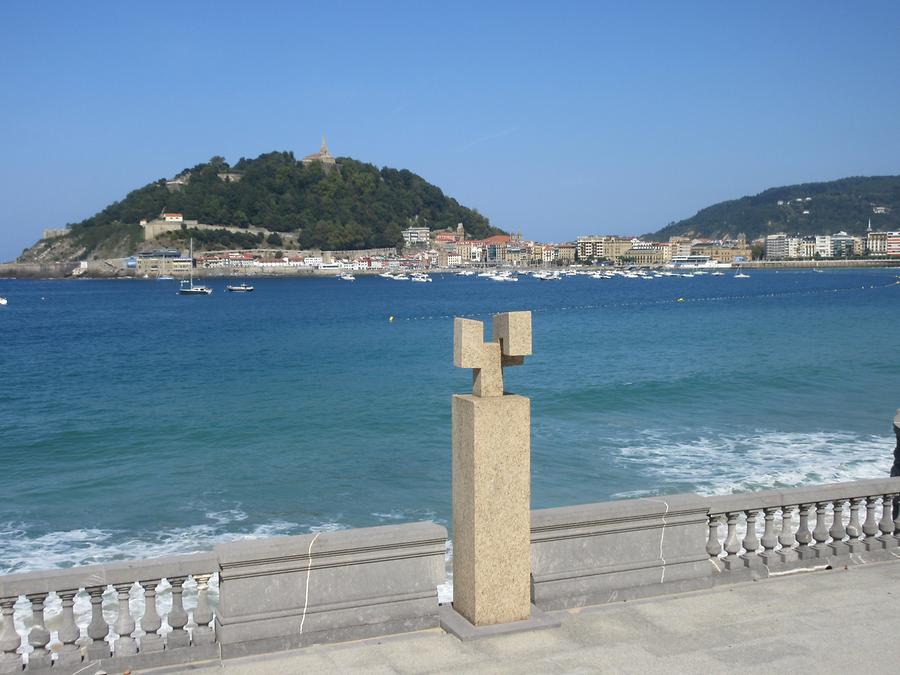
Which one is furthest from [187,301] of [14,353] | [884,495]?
[884,495]

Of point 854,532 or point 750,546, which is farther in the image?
point 854,532

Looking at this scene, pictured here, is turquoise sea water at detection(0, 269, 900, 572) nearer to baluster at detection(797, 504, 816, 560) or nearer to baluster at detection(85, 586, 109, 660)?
baluster at detection(85, 586, 109, 660)

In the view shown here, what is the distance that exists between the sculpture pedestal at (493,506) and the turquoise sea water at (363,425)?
8843 millimetres

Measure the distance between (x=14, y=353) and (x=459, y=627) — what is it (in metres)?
55.8

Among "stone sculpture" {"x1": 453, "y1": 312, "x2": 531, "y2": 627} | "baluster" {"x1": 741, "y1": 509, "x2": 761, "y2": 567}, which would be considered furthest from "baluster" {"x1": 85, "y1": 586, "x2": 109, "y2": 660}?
"baluster" {"x1": 741, "y1": 509, "x2": 761, "y2": 567}

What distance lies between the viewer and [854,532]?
6.94 m

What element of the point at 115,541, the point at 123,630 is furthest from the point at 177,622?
the point at 115,541

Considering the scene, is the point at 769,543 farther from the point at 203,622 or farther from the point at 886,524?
the point at 203,622

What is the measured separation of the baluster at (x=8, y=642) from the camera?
499 cm

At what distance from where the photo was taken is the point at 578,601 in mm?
5926

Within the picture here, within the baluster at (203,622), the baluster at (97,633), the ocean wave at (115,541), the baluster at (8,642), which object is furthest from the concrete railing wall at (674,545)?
the ocean wave at (115,541)

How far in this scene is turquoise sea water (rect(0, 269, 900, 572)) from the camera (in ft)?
51.8

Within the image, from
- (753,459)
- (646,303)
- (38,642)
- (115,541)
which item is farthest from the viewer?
(646,303)

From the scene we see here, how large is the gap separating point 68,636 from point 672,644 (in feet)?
11.8
